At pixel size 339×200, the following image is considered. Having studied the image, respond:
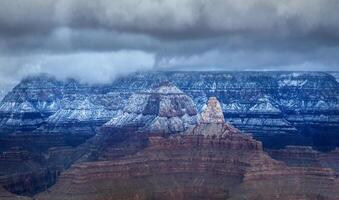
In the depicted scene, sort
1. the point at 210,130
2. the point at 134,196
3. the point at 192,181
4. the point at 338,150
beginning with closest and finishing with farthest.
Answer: the point at 134,196 < the point at 192,181 < the point at 210,130 < the point at 338,150

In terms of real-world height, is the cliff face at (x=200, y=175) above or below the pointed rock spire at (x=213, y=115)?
below

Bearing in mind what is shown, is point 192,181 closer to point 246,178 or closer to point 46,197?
point 246,178

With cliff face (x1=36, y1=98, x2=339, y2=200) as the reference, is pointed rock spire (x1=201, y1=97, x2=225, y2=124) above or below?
above

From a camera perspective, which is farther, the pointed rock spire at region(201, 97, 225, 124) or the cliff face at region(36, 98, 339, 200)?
the pointed rock spire at region(201, 97, 225, 124)

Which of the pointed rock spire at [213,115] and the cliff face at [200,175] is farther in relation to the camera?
the pointed rock spire at [213,115]

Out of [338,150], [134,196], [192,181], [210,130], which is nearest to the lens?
[134,196]

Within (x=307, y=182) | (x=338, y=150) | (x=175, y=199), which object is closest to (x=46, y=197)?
(x=175, y=199)

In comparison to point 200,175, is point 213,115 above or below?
above

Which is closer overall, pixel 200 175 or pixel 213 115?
pixel 200 175
